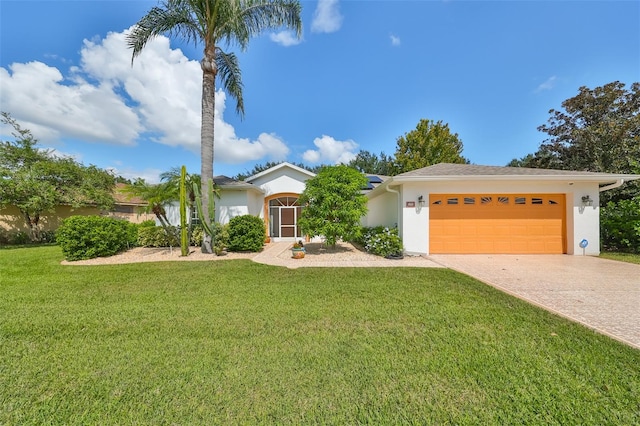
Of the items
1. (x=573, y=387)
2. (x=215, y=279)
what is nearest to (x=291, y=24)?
(x=215, y=279)

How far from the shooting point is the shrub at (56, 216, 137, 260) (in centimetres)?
910

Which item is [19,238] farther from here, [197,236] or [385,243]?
[385,243]

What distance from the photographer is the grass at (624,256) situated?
8.36 m

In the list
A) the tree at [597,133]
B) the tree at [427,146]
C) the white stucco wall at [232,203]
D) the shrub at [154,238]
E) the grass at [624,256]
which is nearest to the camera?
the grass at [624,256]

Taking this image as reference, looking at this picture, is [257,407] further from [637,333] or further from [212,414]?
[637,333]

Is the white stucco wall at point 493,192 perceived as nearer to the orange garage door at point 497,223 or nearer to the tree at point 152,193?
the orange garage door at point 497,223

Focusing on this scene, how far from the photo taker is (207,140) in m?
10.4

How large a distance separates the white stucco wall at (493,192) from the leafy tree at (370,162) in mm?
31709

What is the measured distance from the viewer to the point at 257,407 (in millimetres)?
2141

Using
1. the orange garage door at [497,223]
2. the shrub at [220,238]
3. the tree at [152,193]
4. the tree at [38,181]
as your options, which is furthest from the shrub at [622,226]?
the tree at [38,181]

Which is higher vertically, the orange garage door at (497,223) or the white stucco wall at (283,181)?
the white stucco wall at (283,181)

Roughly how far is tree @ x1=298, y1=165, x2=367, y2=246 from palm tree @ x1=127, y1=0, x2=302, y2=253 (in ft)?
14.5

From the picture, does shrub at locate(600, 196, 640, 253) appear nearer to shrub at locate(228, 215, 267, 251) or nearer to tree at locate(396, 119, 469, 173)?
tree at locate(396, 119, 469, 173)

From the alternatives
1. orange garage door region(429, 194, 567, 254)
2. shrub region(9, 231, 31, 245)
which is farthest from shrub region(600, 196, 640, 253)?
shrub region(9, 231, 31, 245)
